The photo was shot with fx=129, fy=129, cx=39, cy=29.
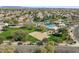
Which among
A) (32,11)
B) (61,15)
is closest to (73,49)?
(61,15)

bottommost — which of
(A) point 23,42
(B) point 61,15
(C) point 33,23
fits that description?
(A) point 23,42

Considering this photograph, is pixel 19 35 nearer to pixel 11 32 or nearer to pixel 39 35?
pixel 11 32

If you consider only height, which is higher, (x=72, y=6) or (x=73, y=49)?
(x=72, y=6)

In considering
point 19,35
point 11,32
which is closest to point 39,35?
point 19,35

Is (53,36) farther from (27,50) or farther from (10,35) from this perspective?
(10,35)
